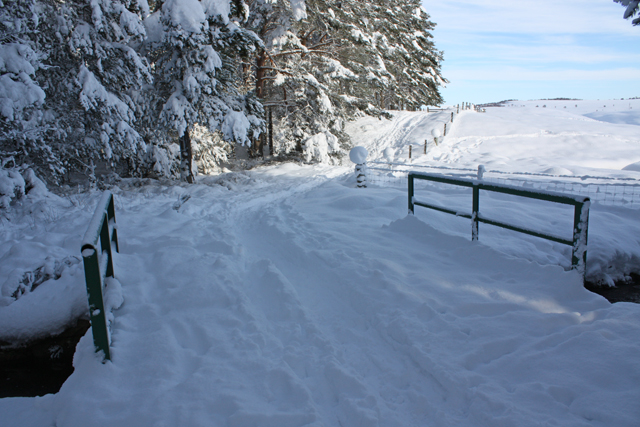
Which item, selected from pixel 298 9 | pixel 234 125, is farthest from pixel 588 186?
pixel 298 9

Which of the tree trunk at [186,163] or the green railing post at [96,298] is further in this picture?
the tree trunk at [186,163]

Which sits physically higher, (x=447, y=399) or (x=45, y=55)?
(x=45, y=55)

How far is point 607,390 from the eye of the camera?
2824 millimetres

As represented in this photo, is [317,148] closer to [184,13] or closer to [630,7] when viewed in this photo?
[184,13]

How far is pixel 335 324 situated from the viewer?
163 inches

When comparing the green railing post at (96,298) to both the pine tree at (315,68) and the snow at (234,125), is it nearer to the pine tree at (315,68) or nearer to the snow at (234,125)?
the snow at (234,125)

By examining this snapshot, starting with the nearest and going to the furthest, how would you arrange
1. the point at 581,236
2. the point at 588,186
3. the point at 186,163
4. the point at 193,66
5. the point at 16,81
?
the point at 581,236
the point at 16,81
the point at 193,66
the point at 588,186
the point at 186,163

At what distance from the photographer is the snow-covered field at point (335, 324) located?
2879mm

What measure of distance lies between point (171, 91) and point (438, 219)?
10303 millimetres

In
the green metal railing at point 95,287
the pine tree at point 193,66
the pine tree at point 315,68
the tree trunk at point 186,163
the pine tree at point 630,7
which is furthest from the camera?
the pine tree at point 315,68

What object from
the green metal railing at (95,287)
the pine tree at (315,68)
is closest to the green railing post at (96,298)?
the green metal railing at (95,287)

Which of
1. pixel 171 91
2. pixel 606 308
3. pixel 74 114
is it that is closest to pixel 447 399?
pixel 606 308

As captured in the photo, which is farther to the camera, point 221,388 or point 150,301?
point 150,301

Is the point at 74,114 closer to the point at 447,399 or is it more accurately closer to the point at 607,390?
the point at 447,399
